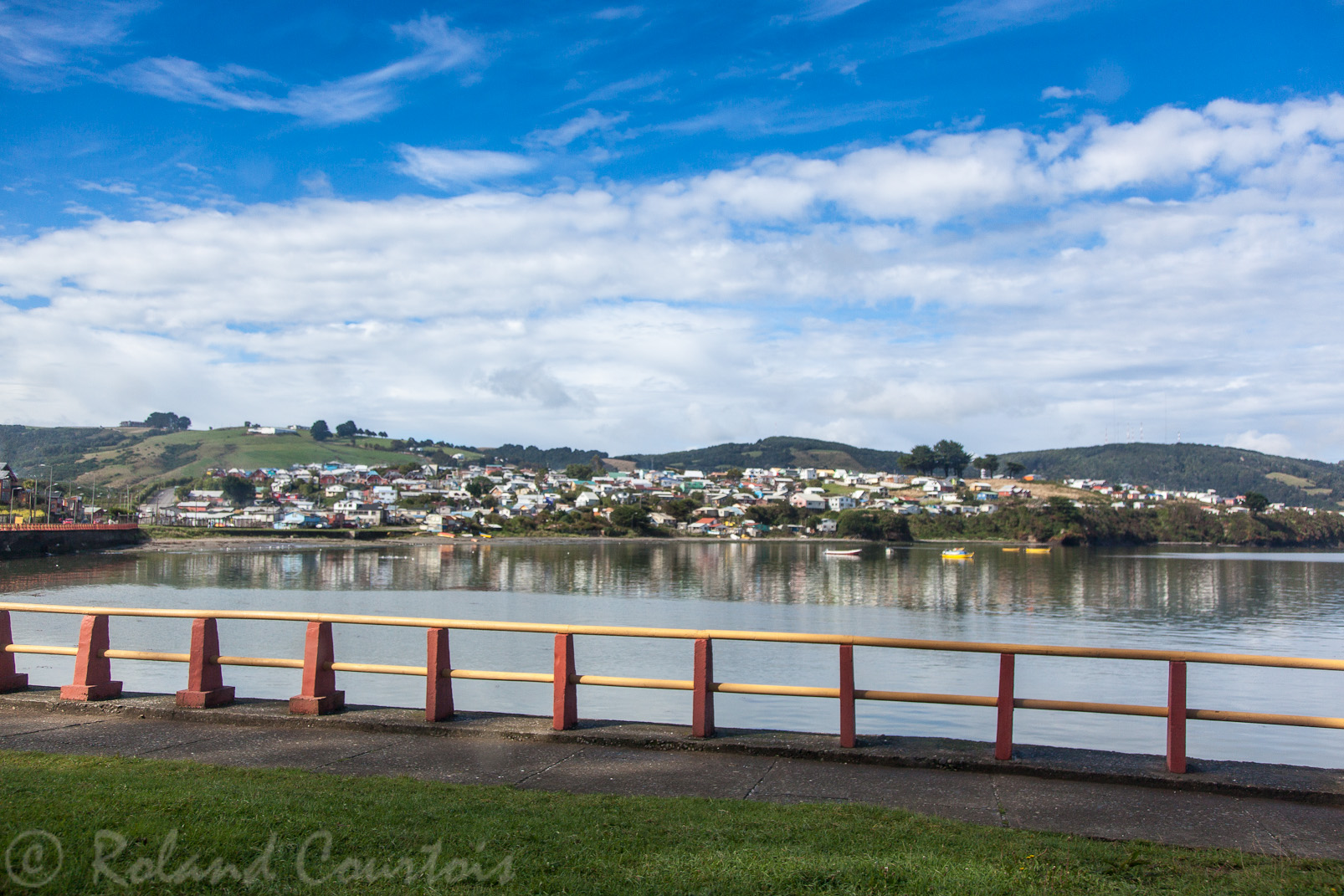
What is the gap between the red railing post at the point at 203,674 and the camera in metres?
9.98

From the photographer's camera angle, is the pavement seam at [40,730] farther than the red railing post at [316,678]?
No

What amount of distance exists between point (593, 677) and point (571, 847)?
3046 millimetres

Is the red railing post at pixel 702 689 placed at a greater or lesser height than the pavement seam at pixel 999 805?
greater

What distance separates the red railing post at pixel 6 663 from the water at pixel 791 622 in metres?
9.65

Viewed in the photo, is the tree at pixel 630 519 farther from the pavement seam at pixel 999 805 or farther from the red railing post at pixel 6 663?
the pavement seam at pixel 999 805

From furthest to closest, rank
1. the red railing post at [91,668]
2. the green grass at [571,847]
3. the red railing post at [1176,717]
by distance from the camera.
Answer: the red railing post at [91,668]
the red railing post at [1176,717]
the green grass at [571,847]

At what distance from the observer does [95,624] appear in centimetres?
1043

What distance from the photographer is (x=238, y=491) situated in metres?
183

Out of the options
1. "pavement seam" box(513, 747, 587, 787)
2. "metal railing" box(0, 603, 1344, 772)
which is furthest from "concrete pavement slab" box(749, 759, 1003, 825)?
"pavement seam" box(513, 747, 587, 787)

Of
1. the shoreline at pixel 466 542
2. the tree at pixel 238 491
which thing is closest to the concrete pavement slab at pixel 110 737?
the shoreline at pixel 466 542

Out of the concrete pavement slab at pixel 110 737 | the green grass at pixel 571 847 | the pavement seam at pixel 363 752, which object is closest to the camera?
the green grass at pixel 571 847

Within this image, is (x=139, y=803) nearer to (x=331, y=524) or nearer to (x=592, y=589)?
(x=592, y=589)

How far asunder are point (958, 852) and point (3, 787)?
20.0 feet

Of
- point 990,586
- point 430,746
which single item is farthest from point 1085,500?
point 430,746
